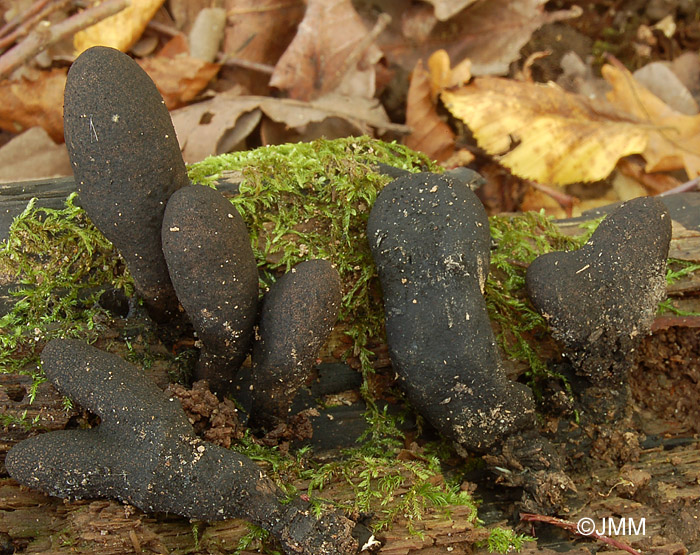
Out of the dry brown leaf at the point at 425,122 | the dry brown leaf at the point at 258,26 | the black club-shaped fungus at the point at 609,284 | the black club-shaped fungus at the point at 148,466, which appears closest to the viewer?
the black club-shaped fungus at the point at 148,466

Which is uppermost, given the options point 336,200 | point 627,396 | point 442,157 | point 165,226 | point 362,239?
point 165,226

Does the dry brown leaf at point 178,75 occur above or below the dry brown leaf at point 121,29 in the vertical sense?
below

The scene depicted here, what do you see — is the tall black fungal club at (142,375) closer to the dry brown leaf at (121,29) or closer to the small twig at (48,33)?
the small twig at (48,33)

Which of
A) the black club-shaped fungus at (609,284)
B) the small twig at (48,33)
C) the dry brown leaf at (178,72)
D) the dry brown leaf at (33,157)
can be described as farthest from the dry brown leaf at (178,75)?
the black club-shaped fungus at (609,284)

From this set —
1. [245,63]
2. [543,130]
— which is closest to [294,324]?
[543,130]

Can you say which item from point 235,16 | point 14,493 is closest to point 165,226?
point 14,493

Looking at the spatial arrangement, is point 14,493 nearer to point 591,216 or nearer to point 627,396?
point 627,396

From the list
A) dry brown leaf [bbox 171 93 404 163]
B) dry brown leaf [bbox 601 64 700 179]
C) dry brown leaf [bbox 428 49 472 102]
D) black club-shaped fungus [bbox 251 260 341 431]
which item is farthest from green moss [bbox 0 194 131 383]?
dry brown leaf [bbox 601 64 700 179]
